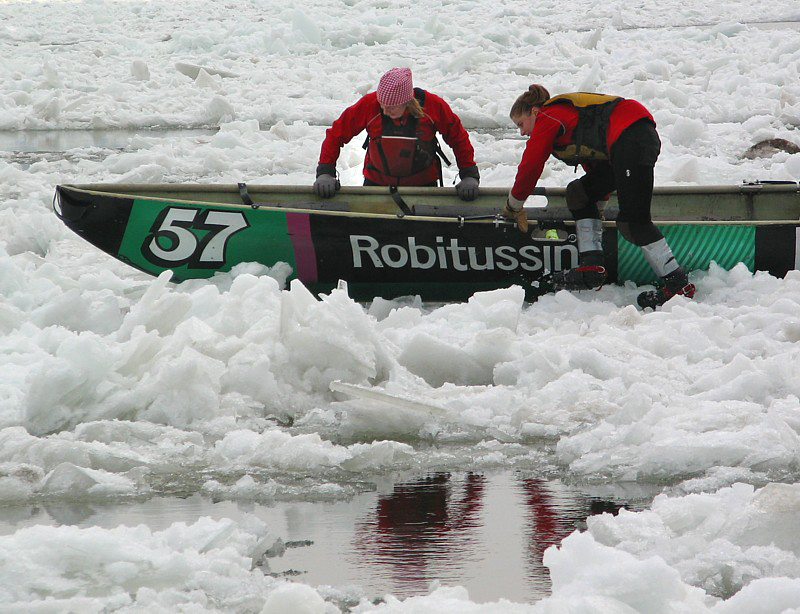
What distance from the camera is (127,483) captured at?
426 cm

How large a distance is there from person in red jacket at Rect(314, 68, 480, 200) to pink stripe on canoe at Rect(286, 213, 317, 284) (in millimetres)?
716

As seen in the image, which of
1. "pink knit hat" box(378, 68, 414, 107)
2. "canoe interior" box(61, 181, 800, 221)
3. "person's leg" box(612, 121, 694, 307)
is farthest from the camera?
"canoe interior" box(61, 181, 800, 221)

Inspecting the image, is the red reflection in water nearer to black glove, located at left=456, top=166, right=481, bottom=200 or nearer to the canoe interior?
the canoe interior

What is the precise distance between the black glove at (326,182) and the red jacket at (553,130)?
1501 millimetres

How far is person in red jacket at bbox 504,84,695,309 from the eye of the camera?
6625 millimetres

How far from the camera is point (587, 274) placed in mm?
6828

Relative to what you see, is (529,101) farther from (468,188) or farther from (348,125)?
(348,125)

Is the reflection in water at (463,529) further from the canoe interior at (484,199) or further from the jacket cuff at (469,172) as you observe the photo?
the jacket cuff at (469,172)

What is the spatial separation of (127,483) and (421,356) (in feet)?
5.68

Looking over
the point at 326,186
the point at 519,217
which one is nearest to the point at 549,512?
the point at 519,217

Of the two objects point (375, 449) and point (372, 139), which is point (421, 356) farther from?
point (372, 139)

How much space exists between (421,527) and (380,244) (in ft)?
10.9

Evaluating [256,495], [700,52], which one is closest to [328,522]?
[256,495]

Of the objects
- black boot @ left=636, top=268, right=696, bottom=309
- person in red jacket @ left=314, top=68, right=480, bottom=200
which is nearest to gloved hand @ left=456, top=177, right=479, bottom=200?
person in red jacket @ left=314, top=68, right=480, bottom=200
